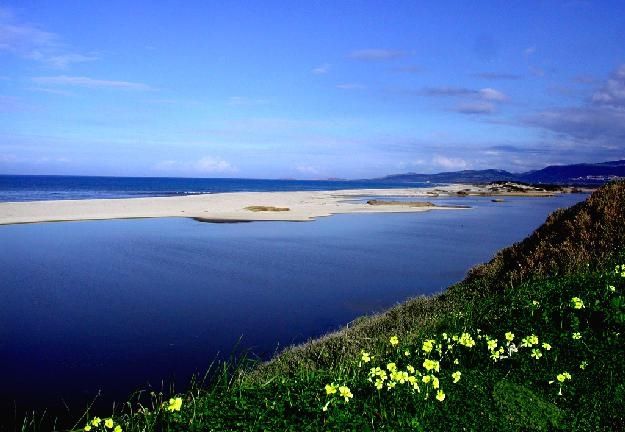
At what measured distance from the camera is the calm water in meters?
9.92

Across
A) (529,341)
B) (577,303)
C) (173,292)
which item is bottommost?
(173,292)

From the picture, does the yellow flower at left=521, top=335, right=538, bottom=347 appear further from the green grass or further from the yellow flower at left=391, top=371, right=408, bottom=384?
the yellow flower at left=391, top=371, right=408, bottom=384

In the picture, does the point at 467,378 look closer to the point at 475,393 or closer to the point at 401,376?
the point at 475,393

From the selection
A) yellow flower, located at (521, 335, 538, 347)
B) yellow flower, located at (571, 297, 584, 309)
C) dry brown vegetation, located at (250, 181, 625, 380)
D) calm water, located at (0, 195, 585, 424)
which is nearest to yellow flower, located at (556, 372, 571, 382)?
yellow flower, located at (521, 335, 538, 347)

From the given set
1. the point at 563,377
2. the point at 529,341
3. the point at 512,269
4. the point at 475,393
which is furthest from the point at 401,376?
the point at 512,269

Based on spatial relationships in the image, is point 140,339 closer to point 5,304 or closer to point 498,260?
point 5,304

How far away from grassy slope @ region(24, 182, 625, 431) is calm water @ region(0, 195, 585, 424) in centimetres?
152

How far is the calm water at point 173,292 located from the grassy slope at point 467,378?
152 centimetres

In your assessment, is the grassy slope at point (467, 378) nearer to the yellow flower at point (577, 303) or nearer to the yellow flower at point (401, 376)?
the yellow flower at point (577, 303)

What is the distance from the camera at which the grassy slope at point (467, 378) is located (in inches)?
234

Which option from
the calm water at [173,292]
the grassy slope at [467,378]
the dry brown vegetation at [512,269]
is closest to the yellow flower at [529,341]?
the grassy slope at [467,378]

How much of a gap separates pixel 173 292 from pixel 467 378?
11.1 meters

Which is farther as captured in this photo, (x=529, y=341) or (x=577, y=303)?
(x=577, y=303)

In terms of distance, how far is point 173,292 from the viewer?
15.9 metres
